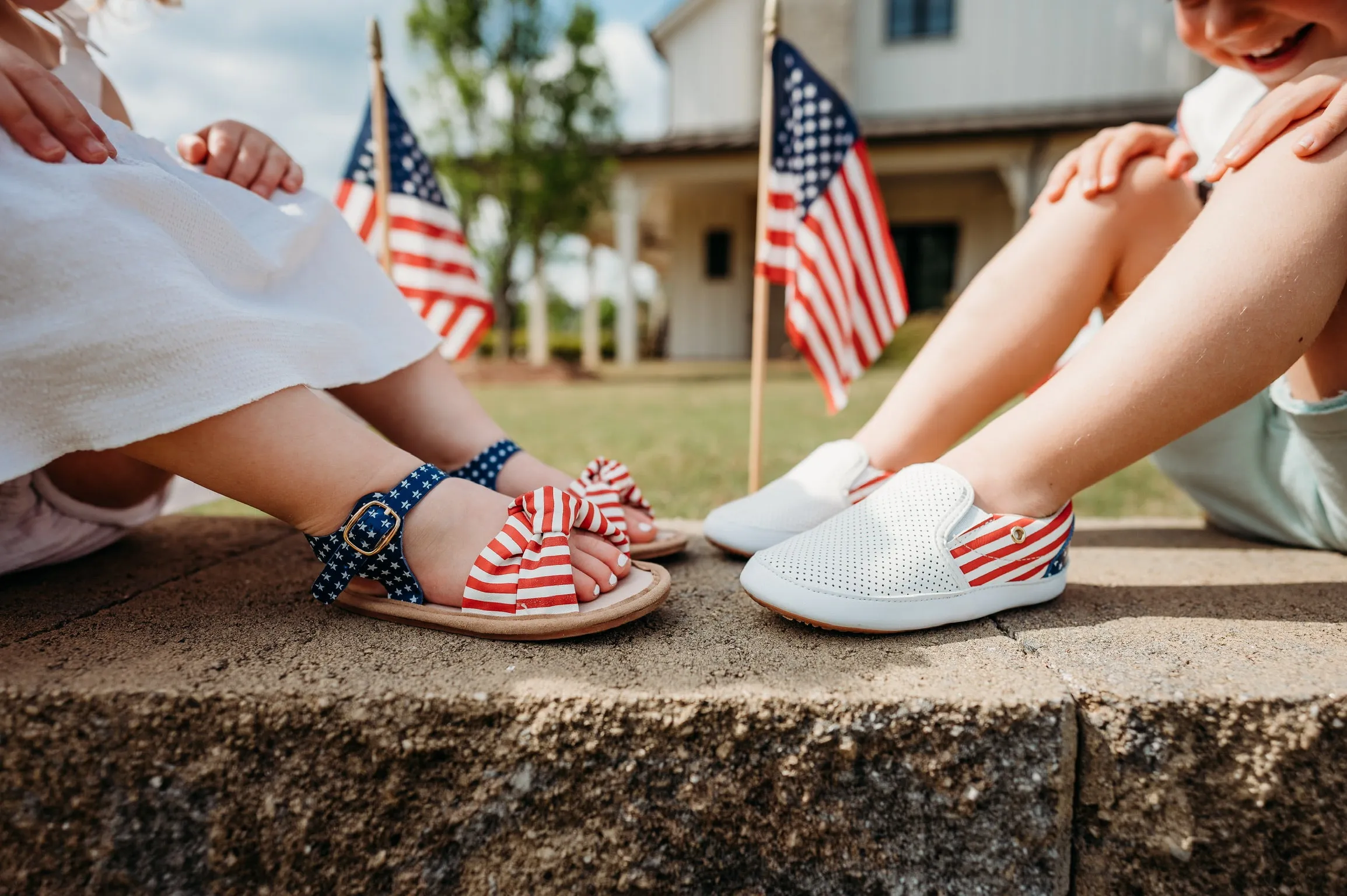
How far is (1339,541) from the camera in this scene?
1.20 m

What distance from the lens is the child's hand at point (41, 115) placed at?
747 mm

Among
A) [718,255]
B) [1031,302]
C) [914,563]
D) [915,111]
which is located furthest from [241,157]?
[718,255]

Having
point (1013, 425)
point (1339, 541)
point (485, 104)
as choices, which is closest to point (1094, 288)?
point (1013, 425)

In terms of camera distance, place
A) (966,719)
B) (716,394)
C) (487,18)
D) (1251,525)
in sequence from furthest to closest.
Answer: (487,18) < (716,394) < (1251,525) < (966,719)

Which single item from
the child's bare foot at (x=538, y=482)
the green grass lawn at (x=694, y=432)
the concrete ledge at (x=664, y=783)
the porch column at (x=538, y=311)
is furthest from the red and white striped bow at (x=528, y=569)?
the porch column at (x=538, y=311)

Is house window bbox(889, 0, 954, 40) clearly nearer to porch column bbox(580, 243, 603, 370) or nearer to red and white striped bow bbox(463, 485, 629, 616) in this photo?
porch column bbox(580, 243, 603, 370)

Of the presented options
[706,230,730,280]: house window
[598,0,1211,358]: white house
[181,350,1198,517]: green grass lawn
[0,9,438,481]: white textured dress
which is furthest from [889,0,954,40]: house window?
[0,9,438,481]: white textured dress

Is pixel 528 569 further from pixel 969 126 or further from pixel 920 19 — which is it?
pixel 920 19

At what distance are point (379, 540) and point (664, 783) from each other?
40cm

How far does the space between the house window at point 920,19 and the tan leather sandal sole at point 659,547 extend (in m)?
12.1

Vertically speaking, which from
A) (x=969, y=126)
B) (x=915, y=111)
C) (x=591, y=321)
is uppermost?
(x=915, y=111)

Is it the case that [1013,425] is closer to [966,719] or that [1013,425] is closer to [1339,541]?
[966,719]

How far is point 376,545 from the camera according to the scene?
2.77 feet

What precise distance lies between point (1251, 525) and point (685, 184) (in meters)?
11.7
